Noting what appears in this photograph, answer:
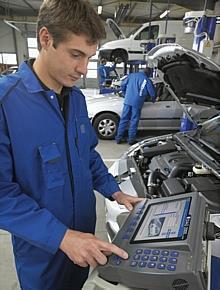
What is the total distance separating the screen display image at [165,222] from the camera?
78cm

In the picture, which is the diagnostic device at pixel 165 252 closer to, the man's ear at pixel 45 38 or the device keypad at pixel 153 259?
the device keypad at pixel 153 259

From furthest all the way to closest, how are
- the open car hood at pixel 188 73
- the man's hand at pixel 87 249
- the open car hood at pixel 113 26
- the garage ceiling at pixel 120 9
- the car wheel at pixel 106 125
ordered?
1. the garage ceiling at pixel 120 9
2. the open car hood at pixel 113 26
3. the car wheel at pixel 106 125
4. the open car hood at pixel 188 73
5. the man's hand at pixel 87 249

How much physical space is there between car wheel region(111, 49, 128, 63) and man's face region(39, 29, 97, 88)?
9.12 metres

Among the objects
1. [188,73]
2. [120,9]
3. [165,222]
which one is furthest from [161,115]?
[120,9]

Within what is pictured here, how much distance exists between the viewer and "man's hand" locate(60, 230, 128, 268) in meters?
0.78

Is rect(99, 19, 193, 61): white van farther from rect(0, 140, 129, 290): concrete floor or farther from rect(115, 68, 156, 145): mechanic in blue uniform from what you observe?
rect(0, 140, 129, 290): concrete floor

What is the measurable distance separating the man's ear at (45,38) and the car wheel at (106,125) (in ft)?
15.5

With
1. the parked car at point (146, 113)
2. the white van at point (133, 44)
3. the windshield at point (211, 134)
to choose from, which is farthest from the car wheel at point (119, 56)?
the windshield at point (211, 134)

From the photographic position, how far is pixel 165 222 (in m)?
0.85

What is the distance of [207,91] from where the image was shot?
2137 millimetres

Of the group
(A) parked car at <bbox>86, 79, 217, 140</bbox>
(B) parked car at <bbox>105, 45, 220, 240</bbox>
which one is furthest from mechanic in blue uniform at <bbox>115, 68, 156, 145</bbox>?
(B) parked car at <bbox>105, 45, 220, 240</bbox>

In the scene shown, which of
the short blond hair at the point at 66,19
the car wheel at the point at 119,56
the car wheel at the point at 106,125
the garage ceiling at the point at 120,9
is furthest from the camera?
the garage ceiling at the point at 120,9

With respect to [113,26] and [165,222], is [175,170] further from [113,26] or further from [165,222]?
[113,26]

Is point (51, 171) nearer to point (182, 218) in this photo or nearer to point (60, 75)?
point (60, 75)
